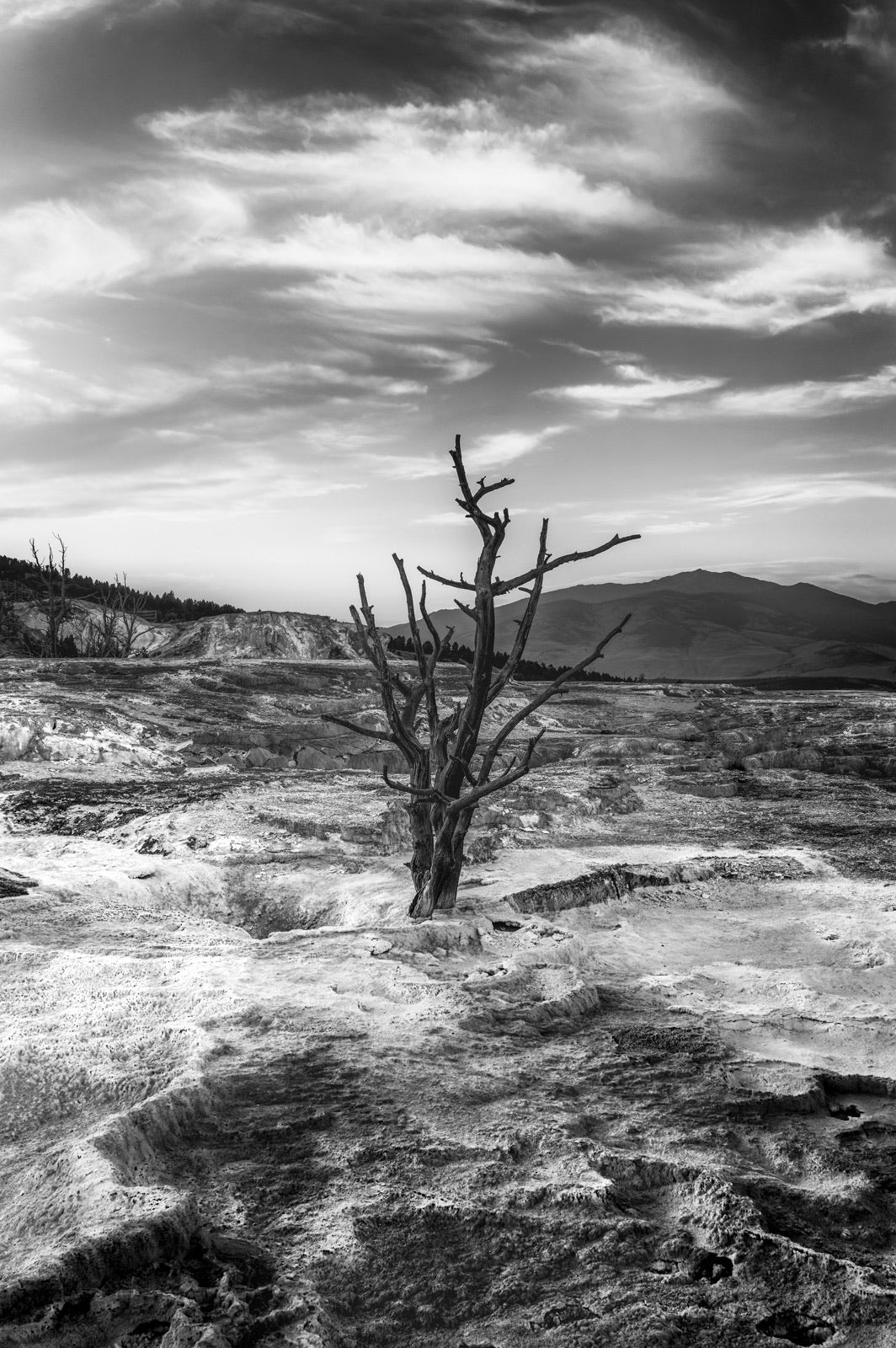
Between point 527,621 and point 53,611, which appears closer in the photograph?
point 527,621

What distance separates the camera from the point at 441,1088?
15.1ft

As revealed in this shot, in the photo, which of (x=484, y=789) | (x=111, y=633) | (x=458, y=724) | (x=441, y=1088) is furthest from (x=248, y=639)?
(x=441, y=1088)

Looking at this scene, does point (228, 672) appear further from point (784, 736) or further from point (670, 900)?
point (670, 900)

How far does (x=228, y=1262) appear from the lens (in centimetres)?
325

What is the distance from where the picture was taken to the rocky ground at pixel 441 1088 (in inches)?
120

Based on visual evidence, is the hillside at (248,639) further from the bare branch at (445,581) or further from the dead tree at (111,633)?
the bare branch at (445,581)

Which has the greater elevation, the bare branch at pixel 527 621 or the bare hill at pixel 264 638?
the bare hill at pixel 264 638

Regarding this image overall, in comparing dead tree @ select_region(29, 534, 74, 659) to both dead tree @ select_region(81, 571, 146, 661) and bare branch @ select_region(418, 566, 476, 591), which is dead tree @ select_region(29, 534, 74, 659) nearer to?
dead tree @ select_region(81, 571, 146, 661)

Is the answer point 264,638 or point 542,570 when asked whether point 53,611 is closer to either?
point 264,638

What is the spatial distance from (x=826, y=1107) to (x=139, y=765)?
13604mm

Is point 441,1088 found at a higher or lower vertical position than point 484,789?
lower

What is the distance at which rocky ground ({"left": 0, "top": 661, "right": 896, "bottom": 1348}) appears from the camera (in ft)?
10.0

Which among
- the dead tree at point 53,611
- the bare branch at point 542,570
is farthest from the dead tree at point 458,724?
the dead tree at point 53,611

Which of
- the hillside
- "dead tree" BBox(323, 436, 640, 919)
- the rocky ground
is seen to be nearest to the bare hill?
the hillside
